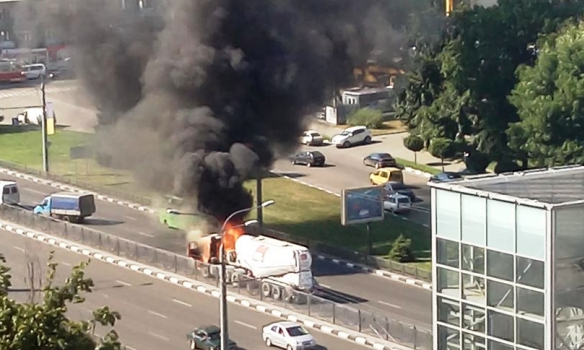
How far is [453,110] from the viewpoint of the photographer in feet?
200

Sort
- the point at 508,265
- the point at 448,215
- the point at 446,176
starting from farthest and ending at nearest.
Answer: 1. the point at 446,176
2. the point at 448,215
3. the point at 508,265

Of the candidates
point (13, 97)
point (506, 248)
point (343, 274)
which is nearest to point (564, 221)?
point (506, 248)

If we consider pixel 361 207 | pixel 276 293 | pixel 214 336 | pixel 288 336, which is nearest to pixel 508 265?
pixel 288 336

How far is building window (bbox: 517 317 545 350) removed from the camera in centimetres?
2338

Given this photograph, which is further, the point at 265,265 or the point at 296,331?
the point at 265,265

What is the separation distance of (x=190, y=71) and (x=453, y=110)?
14.3 m

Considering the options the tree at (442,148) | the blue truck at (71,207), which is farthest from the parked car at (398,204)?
the blue truck at (71,207)

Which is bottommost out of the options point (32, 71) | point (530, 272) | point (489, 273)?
point (489, 273)

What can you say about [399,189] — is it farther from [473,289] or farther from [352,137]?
[473,289]

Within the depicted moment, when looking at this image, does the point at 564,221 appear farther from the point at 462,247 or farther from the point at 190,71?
the point at 190,71

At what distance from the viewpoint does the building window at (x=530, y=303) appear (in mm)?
23328

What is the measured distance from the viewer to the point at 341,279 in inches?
1722

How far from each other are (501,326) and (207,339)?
43.7 feet

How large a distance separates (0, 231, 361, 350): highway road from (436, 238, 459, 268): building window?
11.4 metres
